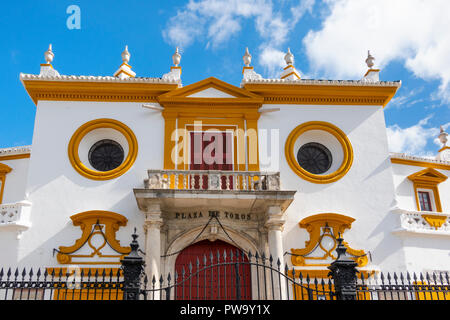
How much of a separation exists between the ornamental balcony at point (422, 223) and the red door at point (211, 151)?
228 inches

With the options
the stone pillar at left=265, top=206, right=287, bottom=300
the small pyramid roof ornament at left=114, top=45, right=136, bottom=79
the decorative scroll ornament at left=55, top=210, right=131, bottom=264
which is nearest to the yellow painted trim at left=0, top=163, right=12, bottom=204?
the decorative scroll ornament at left=55, top=210, right=131, bottom=264

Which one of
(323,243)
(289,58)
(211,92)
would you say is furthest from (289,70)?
(323,243)

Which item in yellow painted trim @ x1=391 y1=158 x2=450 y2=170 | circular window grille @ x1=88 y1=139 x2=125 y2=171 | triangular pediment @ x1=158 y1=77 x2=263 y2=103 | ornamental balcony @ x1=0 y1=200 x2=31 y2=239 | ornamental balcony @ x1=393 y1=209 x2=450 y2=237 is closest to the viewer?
ornamental balcony @ x1=0 y1=200 x2=31 y2=239

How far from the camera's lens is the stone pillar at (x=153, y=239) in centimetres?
1270

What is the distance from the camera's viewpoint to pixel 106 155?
1574cm

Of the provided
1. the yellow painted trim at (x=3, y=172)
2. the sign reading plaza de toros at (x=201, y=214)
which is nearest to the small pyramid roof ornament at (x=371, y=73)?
the sign reading plaza de toros at (x=201, y=214)

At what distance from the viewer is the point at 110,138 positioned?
15.8 m

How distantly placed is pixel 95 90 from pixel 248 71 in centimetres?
536

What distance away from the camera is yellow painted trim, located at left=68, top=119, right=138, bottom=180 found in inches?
582

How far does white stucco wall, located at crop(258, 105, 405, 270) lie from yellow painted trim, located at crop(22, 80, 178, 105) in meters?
3.90

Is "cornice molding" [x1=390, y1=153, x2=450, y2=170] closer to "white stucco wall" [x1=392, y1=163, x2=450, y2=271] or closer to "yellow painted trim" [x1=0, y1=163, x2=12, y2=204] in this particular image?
"white stucco wall" [x1=392, y1=163, x2=450, y2=271]

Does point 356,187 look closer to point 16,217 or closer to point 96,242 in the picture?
point 96,242

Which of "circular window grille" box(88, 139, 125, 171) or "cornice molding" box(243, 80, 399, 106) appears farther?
"cornice molding" box(243, 80, 399, 106)

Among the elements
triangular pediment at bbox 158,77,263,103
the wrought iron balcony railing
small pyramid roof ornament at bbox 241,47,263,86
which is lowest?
the wrought iron balcony railing
